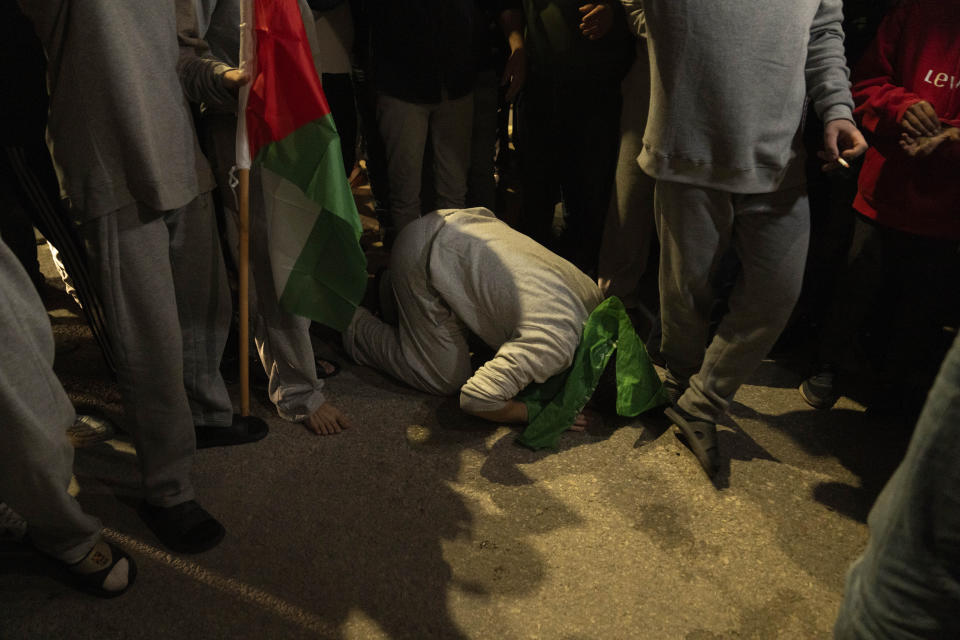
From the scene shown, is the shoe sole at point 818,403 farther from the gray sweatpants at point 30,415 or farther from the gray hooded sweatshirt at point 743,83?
the gray sweatpants at point 30,415

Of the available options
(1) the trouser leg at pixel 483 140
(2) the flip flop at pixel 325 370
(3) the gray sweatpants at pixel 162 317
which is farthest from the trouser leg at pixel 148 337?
(1) the trouser leg at pixel 483 140

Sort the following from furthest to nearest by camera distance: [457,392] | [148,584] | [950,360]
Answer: [457,392]
[148,584]
[950,360]

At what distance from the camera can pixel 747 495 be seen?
2234 millimetres

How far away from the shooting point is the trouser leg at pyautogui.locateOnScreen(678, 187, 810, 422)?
199 centimetres

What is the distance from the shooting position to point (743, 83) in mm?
1840

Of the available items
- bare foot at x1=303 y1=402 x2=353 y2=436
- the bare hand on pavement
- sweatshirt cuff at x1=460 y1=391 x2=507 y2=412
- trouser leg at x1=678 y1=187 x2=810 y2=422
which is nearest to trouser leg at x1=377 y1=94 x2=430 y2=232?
the bare hand on pavement

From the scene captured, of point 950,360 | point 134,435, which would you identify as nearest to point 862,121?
point 950,360

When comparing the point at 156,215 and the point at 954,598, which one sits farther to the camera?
the point at 156,215

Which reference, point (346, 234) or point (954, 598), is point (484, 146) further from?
point (954, 598)

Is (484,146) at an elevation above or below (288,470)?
above

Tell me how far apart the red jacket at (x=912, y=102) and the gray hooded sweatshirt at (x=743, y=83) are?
391 mm

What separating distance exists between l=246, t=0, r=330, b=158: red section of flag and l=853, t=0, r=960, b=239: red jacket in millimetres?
1631

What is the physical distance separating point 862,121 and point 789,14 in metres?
0.61

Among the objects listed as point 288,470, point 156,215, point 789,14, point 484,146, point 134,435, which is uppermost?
point 789,14
